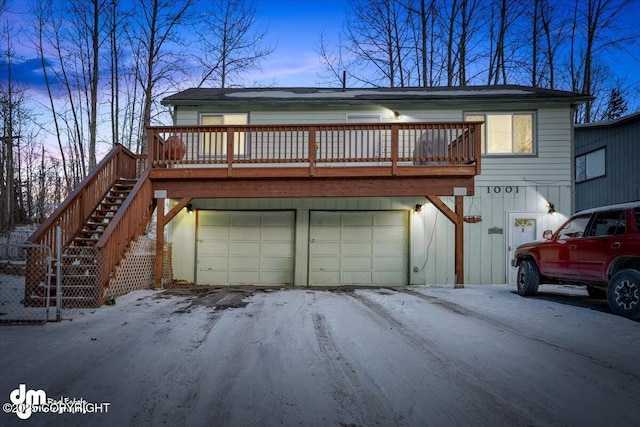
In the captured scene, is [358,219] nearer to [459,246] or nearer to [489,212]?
[459,246]

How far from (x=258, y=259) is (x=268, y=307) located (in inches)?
208

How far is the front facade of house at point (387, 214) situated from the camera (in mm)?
11883

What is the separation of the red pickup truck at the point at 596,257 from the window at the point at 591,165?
9922 millimetres

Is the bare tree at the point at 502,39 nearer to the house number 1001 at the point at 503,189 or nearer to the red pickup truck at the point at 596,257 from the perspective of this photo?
the house number 1001 at the point at 503,189

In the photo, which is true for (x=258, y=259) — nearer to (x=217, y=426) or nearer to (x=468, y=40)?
(x=217, y=426)

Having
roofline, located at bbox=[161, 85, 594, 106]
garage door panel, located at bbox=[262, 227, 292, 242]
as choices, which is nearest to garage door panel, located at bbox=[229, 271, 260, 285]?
garage door panel, located at bbox=[262, 227, 292, 242]

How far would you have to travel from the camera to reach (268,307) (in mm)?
7152

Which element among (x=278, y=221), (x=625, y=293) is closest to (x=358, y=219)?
(x=278, y=221)

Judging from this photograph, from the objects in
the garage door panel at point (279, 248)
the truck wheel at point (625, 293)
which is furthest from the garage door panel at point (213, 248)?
the truck wheel at point (625, 293)

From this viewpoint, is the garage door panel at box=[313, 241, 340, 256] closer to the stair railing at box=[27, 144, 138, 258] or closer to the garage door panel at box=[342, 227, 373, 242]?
the garage door panel at box=[342, 227, 373, 242]

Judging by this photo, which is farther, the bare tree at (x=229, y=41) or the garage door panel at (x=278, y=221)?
the bare tree at (x=229, y=41)

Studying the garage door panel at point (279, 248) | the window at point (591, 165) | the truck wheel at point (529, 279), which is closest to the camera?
the truck wheel at point (529, 279)

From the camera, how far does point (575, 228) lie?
7582mm

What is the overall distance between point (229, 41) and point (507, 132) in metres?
15.8
